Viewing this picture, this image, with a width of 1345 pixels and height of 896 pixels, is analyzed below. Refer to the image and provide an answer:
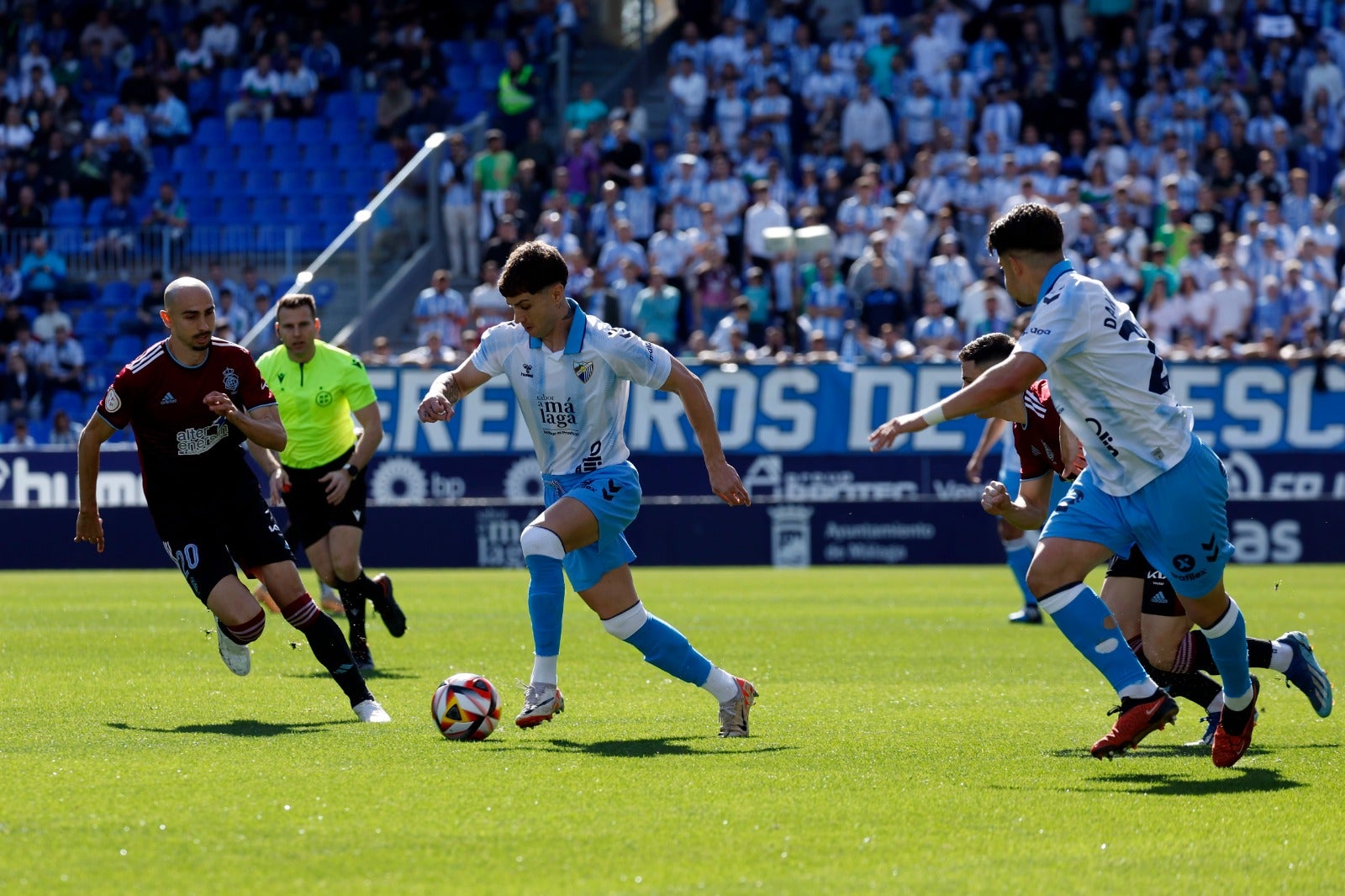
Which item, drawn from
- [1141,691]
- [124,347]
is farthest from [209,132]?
[1141,691]

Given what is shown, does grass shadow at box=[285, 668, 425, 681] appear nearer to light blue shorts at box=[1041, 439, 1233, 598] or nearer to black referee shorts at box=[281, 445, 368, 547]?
black referee shorts at box=[281, 445, 368, 547]

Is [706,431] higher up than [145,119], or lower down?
lower down

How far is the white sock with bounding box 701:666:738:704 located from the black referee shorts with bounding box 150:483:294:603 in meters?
2.22

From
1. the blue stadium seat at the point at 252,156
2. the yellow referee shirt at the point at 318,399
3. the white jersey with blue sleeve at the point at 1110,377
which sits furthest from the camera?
the blue stadium seat at the point at 252,156

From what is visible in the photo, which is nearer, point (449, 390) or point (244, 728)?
point (449, 390)

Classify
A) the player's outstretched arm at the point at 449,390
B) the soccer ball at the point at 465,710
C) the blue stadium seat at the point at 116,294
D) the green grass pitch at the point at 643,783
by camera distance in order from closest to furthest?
1. the green grass pitch at the point at 643,783
2. the player's outstretched arm at the point at 449,390
3. the soccer ball at the point at 465,710
4. the blue stadium seat at the point at 116,294

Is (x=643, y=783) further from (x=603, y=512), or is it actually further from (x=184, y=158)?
(x=184, y=158)

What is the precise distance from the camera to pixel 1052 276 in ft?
23.9

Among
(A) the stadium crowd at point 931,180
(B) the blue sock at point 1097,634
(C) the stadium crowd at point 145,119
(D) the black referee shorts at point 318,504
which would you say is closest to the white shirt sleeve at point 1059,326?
(B) the blue sock at point 1097,634

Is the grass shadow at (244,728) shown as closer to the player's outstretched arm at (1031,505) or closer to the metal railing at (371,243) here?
the player's outstretched arm at (1031,505)

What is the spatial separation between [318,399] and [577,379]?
388cm

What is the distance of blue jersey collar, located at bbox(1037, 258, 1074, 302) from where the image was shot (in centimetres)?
724

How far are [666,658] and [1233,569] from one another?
14.2 m

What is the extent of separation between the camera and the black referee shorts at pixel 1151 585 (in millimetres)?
8312
